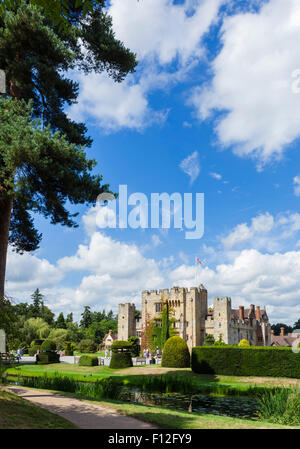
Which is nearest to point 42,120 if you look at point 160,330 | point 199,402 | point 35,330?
point 199,402

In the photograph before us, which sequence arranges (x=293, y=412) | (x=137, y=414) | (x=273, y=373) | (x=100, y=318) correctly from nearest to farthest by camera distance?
(x=137, y=414) → (x=293, y=412) → (x=273, y=373) → (x=100, y=318)

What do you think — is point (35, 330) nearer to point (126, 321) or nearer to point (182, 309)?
point (126, 321)

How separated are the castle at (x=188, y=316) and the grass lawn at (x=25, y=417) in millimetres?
40464

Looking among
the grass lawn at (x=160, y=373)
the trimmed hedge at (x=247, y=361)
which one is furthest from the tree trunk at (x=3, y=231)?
the trimmed hedge at (x=247, y=361)

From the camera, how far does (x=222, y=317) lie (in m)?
48.4

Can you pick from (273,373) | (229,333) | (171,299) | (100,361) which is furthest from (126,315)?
(273,373)

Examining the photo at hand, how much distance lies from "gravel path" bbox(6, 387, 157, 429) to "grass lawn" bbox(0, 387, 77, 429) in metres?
0.36

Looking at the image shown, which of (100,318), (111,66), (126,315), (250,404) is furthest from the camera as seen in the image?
(100,318)

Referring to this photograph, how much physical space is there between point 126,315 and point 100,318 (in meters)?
40.8

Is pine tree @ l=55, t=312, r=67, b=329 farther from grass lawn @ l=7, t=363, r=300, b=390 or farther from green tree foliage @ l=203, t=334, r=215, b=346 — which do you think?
grass lawn @ l=7, t=363, r=300, b=390

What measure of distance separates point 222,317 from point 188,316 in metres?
4.14

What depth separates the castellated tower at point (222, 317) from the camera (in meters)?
47.8
